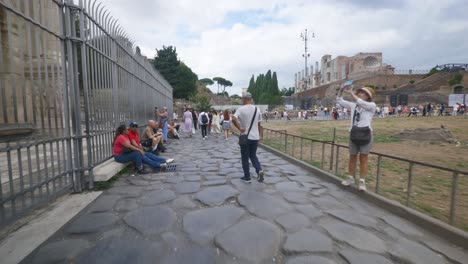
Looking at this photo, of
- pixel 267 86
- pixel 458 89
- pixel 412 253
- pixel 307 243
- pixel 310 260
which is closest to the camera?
pixel 310 260

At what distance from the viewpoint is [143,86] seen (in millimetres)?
7859

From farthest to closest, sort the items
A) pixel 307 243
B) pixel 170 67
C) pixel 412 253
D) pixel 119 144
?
pixel 170 67, pixel 119 144, pixel 307 243, pixel 412 253

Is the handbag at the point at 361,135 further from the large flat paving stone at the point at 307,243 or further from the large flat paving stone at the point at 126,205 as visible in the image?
the large flat paving stone at the point at 126,205

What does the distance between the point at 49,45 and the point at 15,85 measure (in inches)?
35.5

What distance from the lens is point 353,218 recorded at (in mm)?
3012

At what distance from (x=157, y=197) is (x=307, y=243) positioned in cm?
235

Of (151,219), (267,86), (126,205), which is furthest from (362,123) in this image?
(267,86)

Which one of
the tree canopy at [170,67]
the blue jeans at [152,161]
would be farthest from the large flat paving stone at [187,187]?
the tree canopy at [170,67]

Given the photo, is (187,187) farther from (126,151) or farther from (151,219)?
(126,151)

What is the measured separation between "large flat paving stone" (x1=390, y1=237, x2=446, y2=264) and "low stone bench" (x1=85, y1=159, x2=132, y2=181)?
4270 millimetres

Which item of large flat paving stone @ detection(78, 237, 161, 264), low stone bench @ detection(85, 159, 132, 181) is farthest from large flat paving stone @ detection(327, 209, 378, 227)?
low stone bench @ detection(85, 159, 132, 181)

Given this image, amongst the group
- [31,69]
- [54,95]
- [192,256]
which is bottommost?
[192,256]

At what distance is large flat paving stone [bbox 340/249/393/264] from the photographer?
7.02ft

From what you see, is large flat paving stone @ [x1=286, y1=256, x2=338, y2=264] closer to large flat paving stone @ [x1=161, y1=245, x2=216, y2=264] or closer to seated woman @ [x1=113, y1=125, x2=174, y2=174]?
large flat paving stone @ [x1=161, y1=245, x2=216, y2=264]
